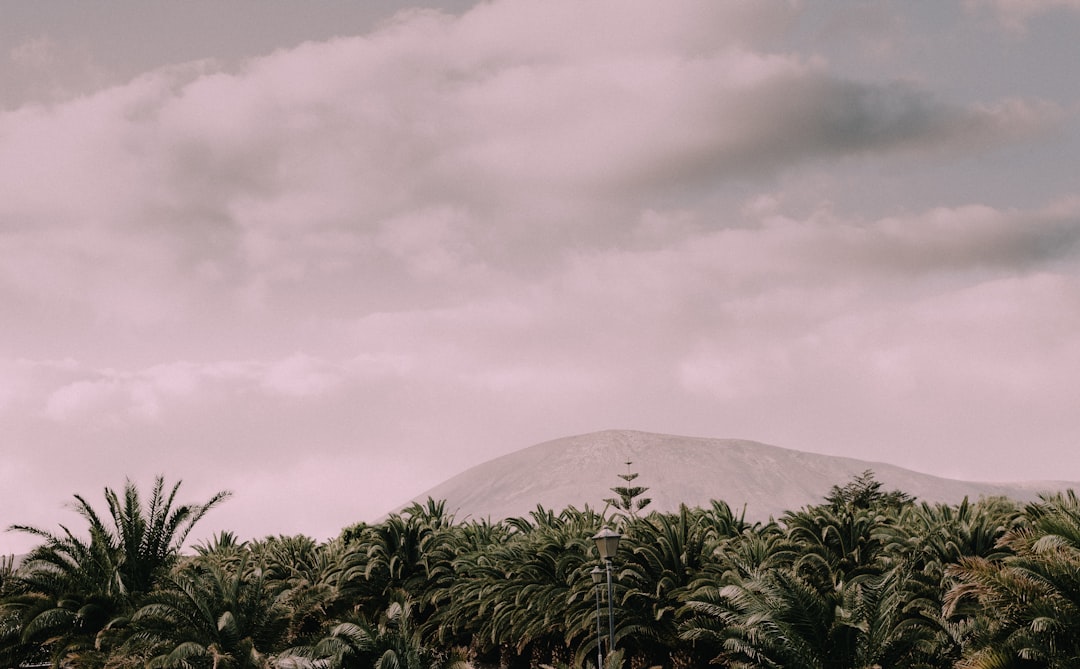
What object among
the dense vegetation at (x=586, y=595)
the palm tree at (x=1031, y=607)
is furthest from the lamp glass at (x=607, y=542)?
the palm tree at (x=1031, y=607)

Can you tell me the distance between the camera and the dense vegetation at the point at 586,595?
51.6 feet

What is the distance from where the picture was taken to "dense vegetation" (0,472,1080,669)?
51.6 ft

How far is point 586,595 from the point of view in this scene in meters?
22.9

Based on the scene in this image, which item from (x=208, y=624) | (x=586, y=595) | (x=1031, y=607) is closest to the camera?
(x=1031, y=607)

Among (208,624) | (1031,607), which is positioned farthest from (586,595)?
(1031,607)

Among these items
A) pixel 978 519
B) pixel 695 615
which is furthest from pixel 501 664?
pixel 978 519

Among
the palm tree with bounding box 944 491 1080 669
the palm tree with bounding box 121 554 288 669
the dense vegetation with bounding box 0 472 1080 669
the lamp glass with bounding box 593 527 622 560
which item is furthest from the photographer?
the palm tree with bounding box 121 554 288 669

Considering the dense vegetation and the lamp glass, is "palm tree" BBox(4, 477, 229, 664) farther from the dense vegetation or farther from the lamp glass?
the lamp glass

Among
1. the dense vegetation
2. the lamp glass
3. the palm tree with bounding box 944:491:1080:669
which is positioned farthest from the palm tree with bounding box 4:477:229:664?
the palm tree with bounding box 944:491:1080:669

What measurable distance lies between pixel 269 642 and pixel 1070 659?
49.6 ft

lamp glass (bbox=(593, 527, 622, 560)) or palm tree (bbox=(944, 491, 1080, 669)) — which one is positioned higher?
lamp glass (bbox=(593, 527, 622, 560))

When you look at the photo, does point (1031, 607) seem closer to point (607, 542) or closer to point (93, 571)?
point (607, 542)

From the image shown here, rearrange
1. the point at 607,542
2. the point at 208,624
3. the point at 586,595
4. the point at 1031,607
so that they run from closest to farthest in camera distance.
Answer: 1. the point at 1031,607
2. the point at 607,542
3. the point at 208,624
4. the point at 586,595

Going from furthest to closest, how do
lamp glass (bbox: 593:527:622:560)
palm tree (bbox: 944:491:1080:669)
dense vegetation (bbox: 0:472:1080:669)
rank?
lamp glass (bbox: 593:527:622:560) < dense vegetation (bbox: 0:472:1080:669) < palm tree (bbox: 944:491:1080:669)
